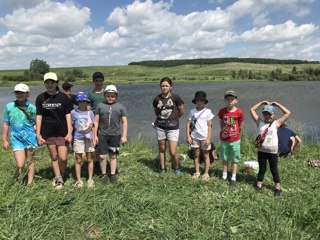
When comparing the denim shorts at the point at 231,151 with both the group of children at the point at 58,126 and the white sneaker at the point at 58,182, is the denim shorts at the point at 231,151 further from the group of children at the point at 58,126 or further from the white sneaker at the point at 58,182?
the white sneaker at the point at 58,182

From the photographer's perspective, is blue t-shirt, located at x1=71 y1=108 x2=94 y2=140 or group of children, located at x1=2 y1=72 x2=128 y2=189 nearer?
group of children, located at x1=2 y1=72 x2=128 y2=189

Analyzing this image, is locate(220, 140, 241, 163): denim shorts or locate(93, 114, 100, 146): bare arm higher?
locate(93, 114, 100, 146): bare arm

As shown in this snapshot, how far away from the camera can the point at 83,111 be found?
5.87m

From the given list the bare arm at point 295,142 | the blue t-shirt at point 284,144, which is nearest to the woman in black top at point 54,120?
the blue t-shirt at point 284,144

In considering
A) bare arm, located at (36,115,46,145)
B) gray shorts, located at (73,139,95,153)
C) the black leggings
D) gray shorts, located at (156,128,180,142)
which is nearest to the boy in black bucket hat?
gray shorts, located at (156,128,180,142)

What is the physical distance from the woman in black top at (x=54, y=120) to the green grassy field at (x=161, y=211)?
723 mm

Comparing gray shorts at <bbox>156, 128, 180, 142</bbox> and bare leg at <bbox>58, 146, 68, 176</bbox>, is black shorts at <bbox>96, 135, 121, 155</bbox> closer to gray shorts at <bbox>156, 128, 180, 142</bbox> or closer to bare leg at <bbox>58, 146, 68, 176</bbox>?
bare leg at <bbox>58, 146, 68, 176</bbox>

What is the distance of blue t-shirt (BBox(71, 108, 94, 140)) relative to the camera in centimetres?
577

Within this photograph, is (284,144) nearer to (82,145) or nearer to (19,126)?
(82,145)

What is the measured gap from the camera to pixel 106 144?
595 cm

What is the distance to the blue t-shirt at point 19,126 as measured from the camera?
5457 mm

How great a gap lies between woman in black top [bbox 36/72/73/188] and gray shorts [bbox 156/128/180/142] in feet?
6.12

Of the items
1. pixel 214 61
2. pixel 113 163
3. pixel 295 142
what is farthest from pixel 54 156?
pixel 214 61

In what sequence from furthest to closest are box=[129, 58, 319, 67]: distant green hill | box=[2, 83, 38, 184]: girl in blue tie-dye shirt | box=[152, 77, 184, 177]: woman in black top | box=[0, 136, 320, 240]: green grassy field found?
1. box=[129, 58, 319, 67]: distant green hill
2. box=[152, 77, 184, 177]: woman in black top
3. box=[2, 83, 38, 184]: girl in blue tie-dye shirt
4. box=[0, 136, 320, 240]: green grassy field
